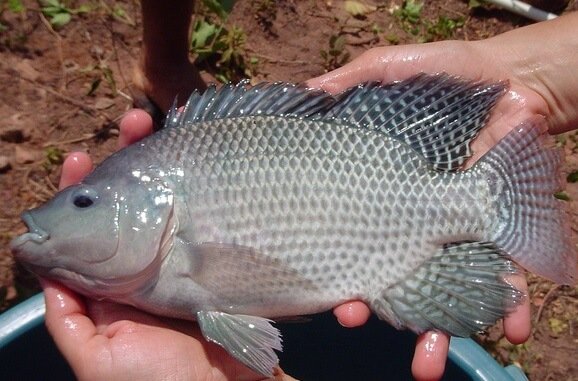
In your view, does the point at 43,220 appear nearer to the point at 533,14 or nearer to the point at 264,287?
the point at 264,287

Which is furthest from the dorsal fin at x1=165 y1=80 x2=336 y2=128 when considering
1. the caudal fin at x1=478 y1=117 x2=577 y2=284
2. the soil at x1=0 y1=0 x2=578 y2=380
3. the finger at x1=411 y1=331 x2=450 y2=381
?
the soil at x1=0 y1=0 x2=578 y2=380

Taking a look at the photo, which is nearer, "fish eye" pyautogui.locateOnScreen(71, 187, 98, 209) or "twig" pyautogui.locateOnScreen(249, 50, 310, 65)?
"fish eye" pyautogui.locateOnScreen(71, 187, 98, 209)

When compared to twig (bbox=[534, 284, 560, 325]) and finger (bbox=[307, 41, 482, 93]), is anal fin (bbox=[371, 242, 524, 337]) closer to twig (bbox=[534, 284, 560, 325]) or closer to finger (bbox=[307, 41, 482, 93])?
finger (bbox=[307, 41, 482, 93])

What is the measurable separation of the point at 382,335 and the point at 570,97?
1.22m

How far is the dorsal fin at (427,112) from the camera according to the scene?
234 cm

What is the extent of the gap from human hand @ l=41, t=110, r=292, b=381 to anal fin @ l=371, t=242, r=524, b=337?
1.74ft

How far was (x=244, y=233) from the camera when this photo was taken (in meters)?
2.16

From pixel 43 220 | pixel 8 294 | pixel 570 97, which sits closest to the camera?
pixel 43 220

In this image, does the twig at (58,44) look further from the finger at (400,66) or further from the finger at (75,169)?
the finger at (400,66)

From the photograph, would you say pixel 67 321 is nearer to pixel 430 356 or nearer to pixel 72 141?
pixel 430 356

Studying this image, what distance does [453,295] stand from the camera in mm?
2248

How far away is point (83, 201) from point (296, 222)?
0.64 meters

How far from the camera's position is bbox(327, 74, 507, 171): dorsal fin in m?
2.34

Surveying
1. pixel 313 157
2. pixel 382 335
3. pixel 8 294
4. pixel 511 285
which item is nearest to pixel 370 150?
pixel 313 157
